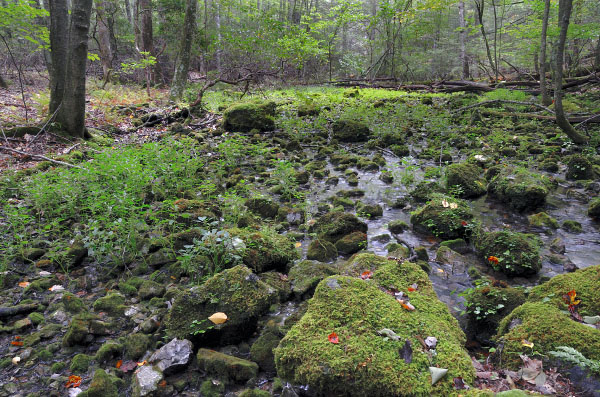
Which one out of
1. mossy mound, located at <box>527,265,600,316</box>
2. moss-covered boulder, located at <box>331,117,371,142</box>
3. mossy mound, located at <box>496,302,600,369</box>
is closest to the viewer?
mossy mound, located at <box>496,302,600,369</box>

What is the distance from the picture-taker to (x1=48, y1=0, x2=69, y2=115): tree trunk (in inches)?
314

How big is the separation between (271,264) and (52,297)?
7.32 ft

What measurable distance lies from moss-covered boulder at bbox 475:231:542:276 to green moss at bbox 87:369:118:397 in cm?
383

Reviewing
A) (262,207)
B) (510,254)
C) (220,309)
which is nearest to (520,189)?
(510,254)

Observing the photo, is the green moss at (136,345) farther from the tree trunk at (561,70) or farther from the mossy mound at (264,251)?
the tree trunk at (561,70)

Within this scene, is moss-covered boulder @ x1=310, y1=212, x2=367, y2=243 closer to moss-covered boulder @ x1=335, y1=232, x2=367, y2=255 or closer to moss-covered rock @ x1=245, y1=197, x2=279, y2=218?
moss-covered boulder @ x1=335, y1=232, x2=367, y2=255

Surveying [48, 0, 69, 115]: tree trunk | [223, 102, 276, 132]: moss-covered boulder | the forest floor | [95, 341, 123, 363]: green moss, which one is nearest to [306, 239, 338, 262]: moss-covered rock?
the forest floor

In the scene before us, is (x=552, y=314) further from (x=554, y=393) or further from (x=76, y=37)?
(x=76, y=37)

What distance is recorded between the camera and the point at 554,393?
6.53 ft

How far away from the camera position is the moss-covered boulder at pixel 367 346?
205cm

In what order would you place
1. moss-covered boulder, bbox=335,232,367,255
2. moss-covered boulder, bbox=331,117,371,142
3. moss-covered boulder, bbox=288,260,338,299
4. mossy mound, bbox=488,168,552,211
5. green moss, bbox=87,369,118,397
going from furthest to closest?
moss-covered boulder, bbox=331,117,371,142
mossy mound, bbox=488,168,552,211
moss-covered boulder, bbox=335,232,367,255
moss-covered boulder, bbox=288,260,338,299
green moss, bbox=87,369,118,397

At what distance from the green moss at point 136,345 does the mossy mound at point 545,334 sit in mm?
2669

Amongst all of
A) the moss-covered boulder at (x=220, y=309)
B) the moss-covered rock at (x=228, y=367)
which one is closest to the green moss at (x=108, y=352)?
the moss-covered boulder at (x=220, y=309)

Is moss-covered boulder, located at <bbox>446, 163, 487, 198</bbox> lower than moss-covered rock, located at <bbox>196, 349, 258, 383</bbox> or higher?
higher
